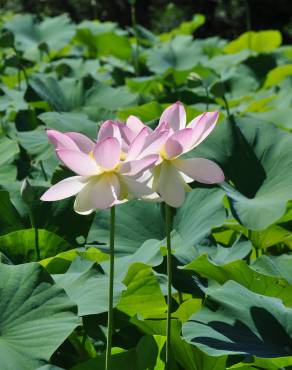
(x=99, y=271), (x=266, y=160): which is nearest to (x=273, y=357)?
(x=99, y=271)

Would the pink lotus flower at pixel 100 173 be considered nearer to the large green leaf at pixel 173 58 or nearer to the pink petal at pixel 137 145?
the pink petal at pixel 137 145

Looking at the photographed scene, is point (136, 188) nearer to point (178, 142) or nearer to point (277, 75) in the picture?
point (178, 142)

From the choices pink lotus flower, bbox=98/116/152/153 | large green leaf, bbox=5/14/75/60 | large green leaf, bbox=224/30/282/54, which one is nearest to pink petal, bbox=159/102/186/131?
pink lotus flower, bbox=98/116/152/153

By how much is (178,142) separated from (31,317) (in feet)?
1.07

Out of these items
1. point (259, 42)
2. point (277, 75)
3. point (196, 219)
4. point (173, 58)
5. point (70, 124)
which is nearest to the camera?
point (196, 219)

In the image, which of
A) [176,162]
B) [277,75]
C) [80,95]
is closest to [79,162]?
[176,162]

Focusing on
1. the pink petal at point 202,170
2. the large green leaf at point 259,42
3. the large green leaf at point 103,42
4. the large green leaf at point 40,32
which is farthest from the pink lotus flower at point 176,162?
the large green leaf at point 259,42

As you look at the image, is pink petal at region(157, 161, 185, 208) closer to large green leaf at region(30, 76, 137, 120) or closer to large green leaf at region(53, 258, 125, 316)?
large green leaf at region(53, 258, 125, 316)

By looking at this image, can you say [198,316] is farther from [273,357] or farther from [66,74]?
[66,74]

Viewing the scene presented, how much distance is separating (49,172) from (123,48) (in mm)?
1835

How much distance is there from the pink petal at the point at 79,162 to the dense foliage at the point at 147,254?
0.25 m

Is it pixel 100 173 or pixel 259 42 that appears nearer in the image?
pixel 100 173

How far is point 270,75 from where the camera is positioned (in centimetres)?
309

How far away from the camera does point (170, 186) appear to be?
1.03 metres
